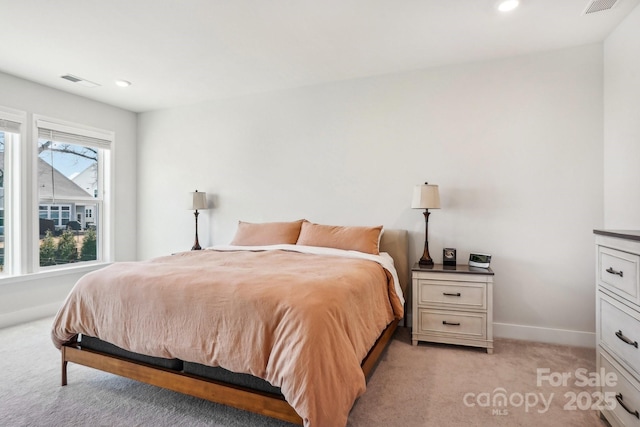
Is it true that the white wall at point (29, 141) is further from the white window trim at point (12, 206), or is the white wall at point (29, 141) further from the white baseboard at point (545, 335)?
the white baseboard at point (545, 335)

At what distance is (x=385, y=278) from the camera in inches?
101

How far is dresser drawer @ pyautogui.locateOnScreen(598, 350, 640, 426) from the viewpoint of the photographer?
146cm

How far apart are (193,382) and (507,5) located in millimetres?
3027

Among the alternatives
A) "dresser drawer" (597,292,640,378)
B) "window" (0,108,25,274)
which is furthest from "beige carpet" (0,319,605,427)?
"window" (0,108,25,274)

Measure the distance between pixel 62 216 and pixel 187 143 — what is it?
1.68 metres

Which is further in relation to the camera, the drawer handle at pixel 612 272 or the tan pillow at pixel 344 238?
the tan pillow at pixel 344 238

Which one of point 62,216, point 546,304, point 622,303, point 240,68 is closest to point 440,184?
point 546,304

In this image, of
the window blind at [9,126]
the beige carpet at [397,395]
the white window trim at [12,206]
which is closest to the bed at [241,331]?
the beige carpet at [397,395]

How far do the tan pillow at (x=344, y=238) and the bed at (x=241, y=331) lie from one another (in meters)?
0.58

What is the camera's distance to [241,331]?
1.59m

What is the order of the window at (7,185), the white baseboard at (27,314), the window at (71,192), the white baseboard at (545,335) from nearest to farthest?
the white baseboard at (545,335), the white baseboard at (27,314), the window at (7,185), the window at (71,192)

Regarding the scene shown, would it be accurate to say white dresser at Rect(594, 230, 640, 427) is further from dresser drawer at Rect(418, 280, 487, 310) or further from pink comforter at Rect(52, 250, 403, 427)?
pink comforter at Rect(52, 250, 403, 427)

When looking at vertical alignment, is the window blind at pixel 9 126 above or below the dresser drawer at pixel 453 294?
above

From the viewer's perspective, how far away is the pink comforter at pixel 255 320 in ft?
4.64
